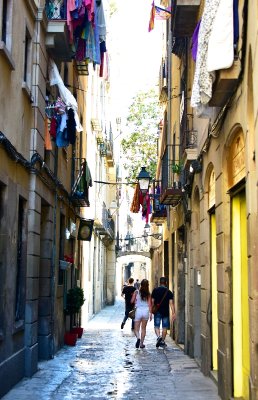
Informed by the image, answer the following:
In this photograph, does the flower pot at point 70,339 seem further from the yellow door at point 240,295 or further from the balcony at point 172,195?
the yellow door at point 240,295

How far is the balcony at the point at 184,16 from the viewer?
41.9ft

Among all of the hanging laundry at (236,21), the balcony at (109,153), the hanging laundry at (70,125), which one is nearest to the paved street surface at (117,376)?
the hanging laundry at (70,125)

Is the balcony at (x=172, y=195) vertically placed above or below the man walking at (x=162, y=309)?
above

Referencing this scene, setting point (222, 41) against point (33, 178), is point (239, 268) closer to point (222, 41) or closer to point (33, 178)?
point (222, 41)

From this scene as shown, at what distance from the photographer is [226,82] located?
808cm

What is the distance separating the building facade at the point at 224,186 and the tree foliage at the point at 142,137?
71.6ft

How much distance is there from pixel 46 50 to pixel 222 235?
20.4ft

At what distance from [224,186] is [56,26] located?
5.72 metres

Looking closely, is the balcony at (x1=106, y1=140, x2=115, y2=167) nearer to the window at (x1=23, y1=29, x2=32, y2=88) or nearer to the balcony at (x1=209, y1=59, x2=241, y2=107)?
the window at (x1=23, y1=29, x2=32, y2=88)

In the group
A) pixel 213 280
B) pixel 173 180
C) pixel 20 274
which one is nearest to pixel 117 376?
pixel 213 280

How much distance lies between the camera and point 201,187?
42.2 ft

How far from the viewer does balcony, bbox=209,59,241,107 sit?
7.94m

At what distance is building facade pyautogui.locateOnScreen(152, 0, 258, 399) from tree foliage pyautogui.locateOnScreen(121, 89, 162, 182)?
71.6 ft

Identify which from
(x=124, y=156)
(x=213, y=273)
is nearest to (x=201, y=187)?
(x=213, y=273)
